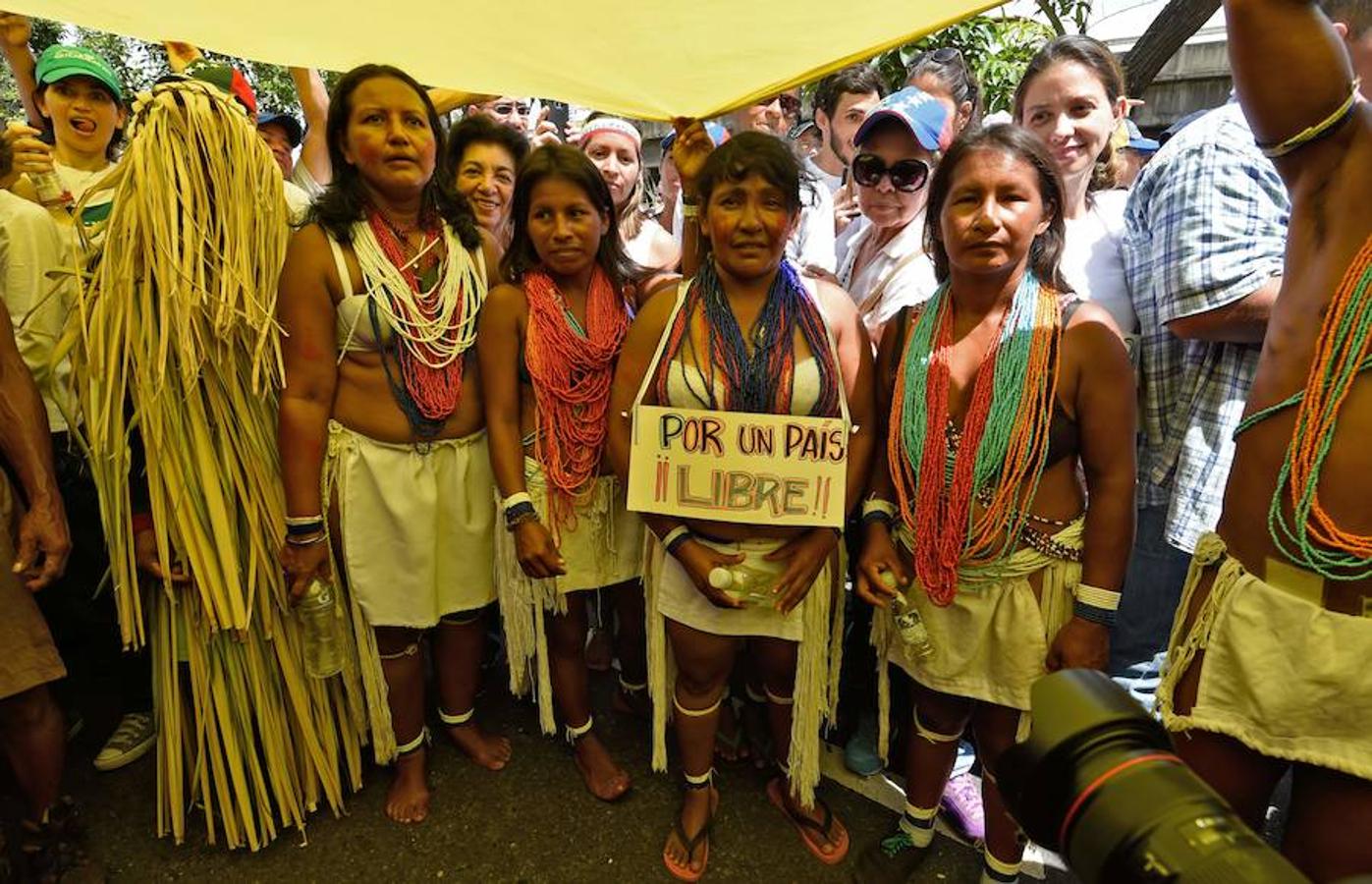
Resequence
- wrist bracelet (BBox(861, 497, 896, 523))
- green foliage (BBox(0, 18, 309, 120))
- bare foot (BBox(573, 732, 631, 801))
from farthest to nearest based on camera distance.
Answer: green foliage (BBox(0, 18, 309, 120)), bare foot (BBox(573, 732, 631, 801)), wrist bracelet (BBox(861, 497, 896, 523))

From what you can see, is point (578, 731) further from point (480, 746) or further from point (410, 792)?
point (410, 792)

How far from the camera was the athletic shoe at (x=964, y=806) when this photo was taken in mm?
2191

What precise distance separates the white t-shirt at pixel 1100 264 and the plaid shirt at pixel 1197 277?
0.04 metres

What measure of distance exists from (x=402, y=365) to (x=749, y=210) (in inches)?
40.6

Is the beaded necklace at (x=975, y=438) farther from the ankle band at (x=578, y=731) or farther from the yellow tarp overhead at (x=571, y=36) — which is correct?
the ankle band at (x=578, y=731)

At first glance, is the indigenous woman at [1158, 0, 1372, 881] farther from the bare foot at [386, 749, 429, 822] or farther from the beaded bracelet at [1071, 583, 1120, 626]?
the bare foot at [386, 749, 429, 822]

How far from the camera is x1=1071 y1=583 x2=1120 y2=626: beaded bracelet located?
1660 millimetres

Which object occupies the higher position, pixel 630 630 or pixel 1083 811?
pixel 1083 811

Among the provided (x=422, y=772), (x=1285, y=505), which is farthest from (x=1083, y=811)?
(x=422, y=772)

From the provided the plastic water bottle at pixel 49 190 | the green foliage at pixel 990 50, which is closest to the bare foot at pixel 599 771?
the plastic water bottle at pixel 49 190

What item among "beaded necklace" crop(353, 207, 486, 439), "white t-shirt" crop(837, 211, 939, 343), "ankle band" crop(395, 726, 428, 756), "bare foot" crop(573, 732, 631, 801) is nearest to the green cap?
"beaded necklace" crop(353, 207, 486, 439)

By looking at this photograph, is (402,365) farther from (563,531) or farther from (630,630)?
(630,630)

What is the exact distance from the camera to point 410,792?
232 centimetres

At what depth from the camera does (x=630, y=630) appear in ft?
8.71
